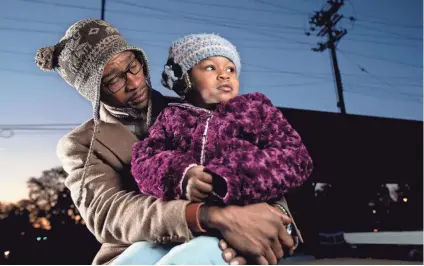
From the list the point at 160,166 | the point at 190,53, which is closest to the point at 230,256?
the point at 160,166

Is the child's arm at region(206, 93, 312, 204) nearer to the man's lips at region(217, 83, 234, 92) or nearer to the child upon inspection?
the child

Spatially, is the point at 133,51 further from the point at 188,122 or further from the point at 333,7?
the point at 333,7

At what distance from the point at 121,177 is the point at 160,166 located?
1.41 feet

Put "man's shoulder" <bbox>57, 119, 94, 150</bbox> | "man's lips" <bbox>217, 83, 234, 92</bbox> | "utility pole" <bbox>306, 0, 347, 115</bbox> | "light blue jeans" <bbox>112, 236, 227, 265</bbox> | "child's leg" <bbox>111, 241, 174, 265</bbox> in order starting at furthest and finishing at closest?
1. "utility pole" <bbox>306, 0, 347, 115</bbox>
2. "man's shoulder" <bbox>57, 119, 94, 150</bbox>
3. "man's lips" <bbox>217, 83, 234, 92</bbox>
4. "child's leg" <bbox>111, 241, 174, 265</bbox>
5. "light blue jeans" <bbox>112, 236, 227, 265</bbox>

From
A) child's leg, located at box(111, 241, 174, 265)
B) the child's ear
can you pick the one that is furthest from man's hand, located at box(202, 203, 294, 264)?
the child's ear

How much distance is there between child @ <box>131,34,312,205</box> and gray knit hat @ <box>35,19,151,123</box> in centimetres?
30

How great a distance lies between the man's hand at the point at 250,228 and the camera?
3.87ft

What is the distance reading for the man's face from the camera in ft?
5.88

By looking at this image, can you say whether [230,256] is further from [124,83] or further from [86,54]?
[86,54]

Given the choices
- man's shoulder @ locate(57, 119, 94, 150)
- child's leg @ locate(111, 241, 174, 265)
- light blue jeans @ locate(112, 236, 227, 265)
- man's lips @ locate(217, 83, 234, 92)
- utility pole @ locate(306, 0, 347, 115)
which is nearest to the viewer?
light blue jeans @ locate(112, 236, 227, 265)

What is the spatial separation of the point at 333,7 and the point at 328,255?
30.4 ft

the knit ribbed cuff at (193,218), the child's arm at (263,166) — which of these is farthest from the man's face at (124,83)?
the knit ribbed cuff at (193,218)

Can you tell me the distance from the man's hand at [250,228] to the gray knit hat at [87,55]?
2.57ft

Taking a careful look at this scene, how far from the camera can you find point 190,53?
1613 millimetres
